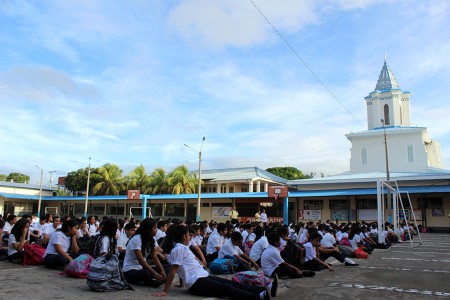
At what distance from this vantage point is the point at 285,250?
9.12 m

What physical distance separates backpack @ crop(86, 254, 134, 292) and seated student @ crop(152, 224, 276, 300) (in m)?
0.75

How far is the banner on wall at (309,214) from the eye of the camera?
32.4m

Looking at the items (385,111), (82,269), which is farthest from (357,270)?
(385,111)

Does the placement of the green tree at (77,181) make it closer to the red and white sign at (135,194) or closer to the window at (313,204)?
the red and white sign at (135,194)

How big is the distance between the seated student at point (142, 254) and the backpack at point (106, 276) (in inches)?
16.4

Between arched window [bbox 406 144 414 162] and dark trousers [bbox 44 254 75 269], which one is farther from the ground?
arched window [bbox 406 144 414 162]

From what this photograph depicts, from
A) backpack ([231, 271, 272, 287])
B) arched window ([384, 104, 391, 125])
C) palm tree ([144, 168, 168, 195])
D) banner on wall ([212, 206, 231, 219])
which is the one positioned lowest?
backpack ([231, 271, 272, 287])

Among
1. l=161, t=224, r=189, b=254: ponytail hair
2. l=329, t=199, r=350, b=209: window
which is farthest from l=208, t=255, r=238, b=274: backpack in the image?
l=329, t=199, r=350, b=209: window

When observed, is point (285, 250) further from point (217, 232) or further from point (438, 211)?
point (438, 211)

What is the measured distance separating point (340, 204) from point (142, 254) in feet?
88.0

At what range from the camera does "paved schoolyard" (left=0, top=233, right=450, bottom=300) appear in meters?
6.26

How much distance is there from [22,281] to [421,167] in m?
38.5

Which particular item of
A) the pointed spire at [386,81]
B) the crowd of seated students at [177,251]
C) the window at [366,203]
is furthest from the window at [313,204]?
the crowd of seated students at [177,251]

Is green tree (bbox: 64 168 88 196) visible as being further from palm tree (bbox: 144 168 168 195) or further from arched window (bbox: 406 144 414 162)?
arched window (bbox: 406 144 414 162)
